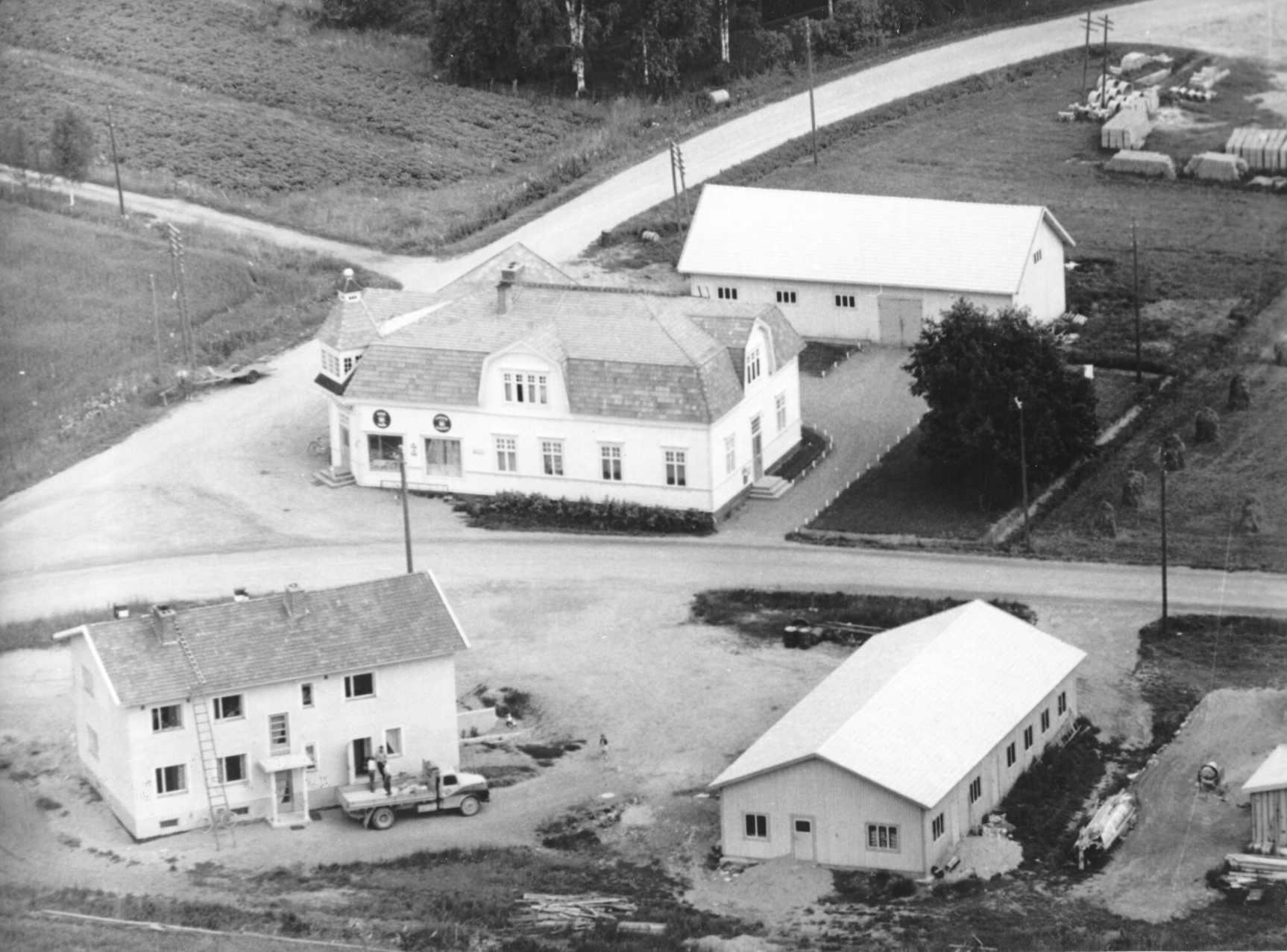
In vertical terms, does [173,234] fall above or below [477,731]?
above

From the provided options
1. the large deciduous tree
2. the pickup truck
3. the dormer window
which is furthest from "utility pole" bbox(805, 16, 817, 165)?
the pickup truck

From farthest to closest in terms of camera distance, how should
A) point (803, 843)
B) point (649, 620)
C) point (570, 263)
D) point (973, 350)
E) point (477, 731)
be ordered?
1. point (570, 263)
2. point (973, 350)
3. point (649, 620)
4. point (477, 731)
5. point (803, 843)

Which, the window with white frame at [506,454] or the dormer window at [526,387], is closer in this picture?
the dormer window at [526,387]

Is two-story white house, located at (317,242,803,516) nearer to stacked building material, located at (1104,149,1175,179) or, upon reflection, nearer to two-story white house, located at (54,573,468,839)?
two-story white house, located at (54,573,468,839)

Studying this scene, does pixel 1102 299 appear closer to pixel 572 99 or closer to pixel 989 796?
pixel 572 99

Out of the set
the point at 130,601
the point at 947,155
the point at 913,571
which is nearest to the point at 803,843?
the point at 913,571

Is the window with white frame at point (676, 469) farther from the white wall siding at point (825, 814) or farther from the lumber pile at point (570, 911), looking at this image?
the lumber pile at point (570, 911)

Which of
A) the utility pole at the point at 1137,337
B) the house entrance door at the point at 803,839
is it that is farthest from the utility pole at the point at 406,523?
the utility pole at the point at 1137,337
